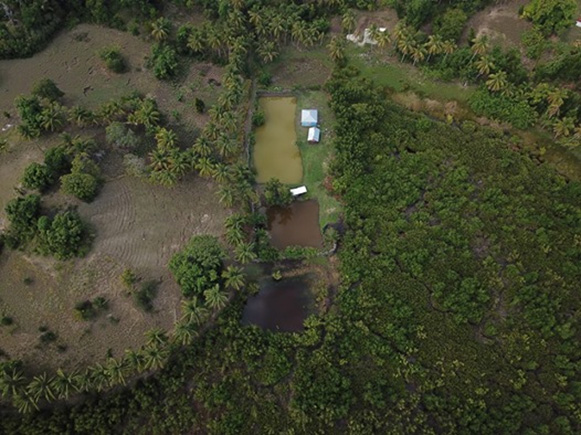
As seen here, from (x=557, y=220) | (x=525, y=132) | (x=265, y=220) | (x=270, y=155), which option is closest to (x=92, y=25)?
(x=270, y=155)

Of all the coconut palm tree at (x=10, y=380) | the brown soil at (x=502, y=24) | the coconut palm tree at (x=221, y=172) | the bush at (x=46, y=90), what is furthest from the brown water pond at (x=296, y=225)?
the brown soil at (x=502, y=24)

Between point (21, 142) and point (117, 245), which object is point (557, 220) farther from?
point (21, 142)

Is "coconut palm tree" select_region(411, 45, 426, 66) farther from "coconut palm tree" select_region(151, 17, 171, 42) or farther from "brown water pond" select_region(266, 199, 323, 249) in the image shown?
"coconut palm tree" select_region(151, 17, 171, 42)

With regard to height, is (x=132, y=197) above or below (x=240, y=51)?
below

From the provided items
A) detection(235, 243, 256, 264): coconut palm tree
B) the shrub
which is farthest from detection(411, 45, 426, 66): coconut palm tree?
detection(235, 243, 256, 264): coconut palm tree

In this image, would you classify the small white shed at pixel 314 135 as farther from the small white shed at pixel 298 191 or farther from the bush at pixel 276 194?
the bush at pixel 276 194

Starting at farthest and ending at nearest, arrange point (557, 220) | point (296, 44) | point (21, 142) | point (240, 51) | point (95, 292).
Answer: point (296, 44) → point (240, 51) → point (21, 142) → point (557, 220) → point (95, 292)
